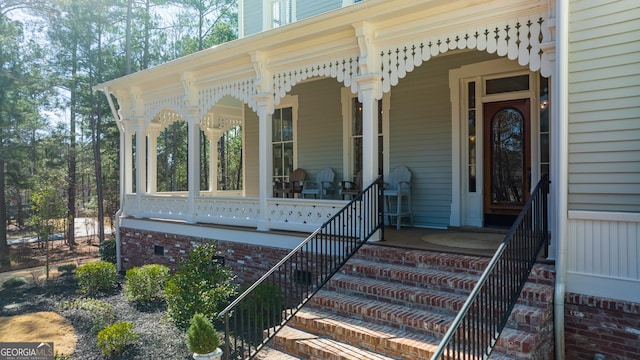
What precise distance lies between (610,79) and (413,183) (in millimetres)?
3849

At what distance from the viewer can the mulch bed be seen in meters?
5.31

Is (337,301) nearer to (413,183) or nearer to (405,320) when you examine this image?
(405,320)

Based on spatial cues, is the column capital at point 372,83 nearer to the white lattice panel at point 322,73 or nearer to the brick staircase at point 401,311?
the white lattice panel at point 322,73

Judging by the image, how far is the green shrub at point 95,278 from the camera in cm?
817

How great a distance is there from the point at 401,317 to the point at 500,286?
3.34ft

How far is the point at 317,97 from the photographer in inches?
360

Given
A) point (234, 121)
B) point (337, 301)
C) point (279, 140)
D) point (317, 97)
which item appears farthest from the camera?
point (234, 121)

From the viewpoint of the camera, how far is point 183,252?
853cm

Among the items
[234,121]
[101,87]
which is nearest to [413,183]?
[234,121]

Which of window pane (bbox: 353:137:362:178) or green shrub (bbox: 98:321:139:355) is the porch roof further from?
green shrub (bbox: 98:321:139:355)

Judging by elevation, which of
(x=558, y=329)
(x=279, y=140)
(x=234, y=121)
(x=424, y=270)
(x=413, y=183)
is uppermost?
(x=234, y=121)

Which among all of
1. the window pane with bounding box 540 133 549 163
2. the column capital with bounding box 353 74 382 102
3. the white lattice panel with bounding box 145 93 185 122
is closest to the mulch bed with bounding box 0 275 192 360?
the white lattice panel with bounding box 145 93 185 122

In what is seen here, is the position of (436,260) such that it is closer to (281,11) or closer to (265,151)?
(265,151)

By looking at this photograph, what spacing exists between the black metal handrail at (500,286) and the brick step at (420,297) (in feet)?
0.48
